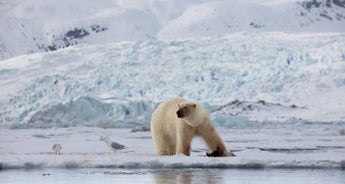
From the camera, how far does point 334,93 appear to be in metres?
38.4

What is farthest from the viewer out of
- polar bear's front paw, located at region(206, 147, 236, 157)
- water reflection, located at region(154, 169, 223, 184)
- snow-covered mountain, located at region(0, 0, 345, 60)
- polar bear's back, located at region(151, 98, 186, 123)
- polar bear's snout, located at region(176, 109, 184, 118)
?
snow-covered mountain, located at region(0, 0, 345, 60)

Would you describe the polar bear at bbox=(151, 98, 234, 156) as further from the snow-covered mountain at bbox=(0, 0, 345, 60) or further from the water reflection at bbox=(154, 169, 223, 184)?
the snow-covered mountain at bbox=(0, 0, 345, 60)

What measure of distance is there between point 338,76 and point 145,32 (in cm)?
7240

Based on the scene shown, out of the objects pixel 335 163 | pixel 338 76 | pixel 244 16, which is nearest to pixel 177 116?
pixel 335 163

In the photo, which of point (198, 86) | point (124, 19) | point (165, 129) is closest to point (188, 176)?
point (165, 129)

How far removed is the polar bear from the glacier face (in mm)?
21728

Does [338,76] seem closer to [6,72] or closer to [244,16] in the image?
[6,72]

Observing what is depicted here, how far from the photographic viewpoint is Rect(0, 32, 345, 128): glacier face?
34.7m

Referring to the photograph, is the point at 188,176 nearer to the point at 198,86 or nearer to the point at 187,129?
the point at 187,129

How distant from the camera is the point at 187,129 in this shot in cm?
943

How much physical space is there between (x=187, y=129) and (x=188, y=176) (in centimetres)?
207

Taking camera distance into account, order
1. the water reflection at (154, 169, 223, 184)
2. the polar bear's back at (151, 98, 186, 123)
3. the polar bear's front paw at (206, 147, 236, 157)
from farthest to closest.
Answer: the polar bear's back at (151, 98, 186, 123) → the polar bear's front paw at (206, 147, 236, 157) → the water reflection at (154, 169, 223, 184)

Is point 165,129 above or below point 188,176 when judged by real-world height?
above

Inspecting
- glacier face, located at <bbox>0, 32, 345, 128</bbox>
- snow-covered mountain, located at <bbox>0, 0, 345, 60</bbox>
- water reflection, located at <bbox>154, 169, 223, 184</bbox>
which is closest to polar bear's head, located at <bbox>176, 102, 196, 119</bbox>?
water reflection, located at <bbox>154, 169, 223, 184</bbox>
